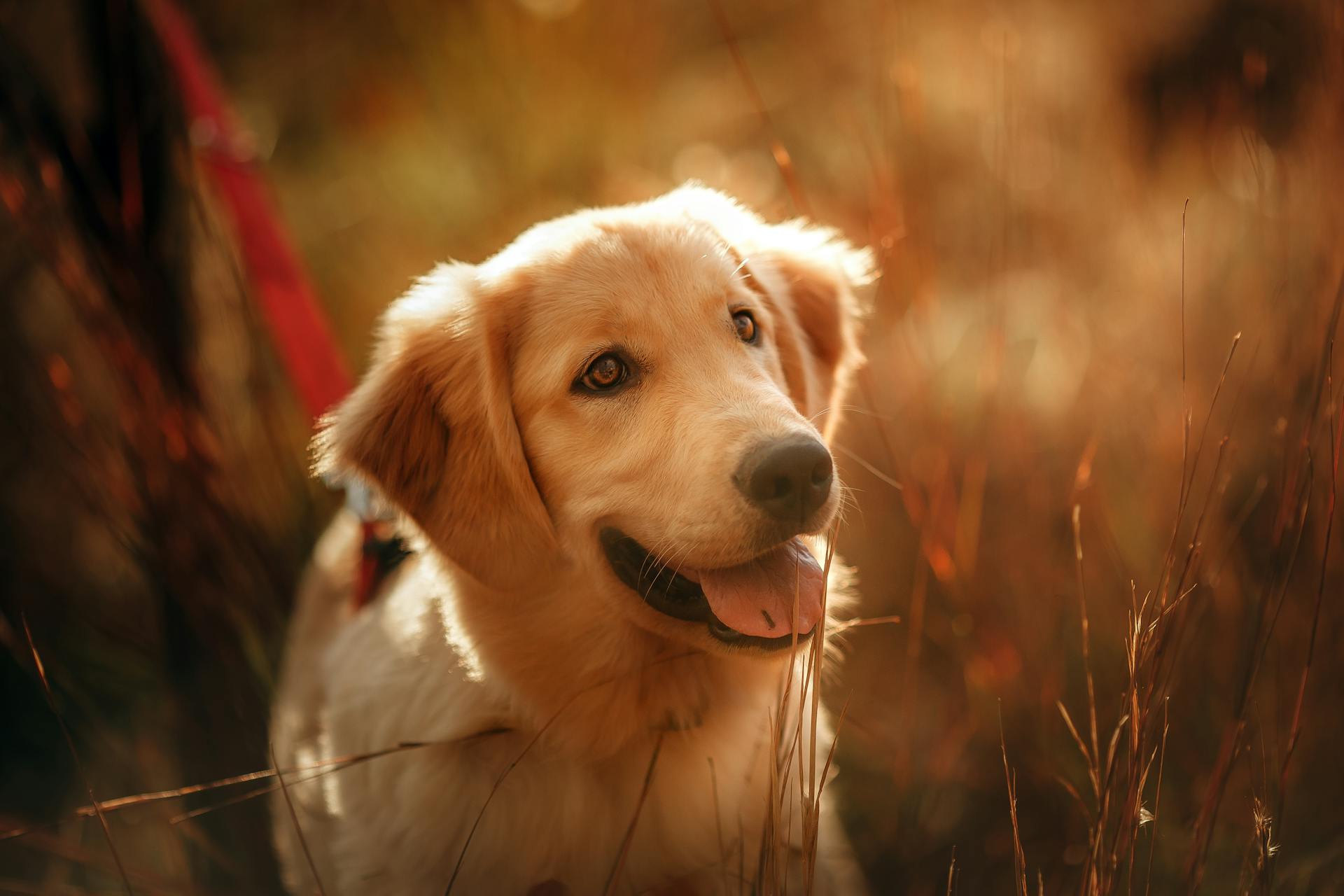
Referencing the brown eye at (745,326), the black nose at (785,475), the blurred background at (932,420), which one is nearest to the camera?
the black nose at (785,475)

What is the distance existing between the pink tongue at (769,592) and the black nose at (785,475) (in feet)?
0.37

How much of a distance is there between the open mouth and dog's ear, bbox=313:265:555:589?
0.66ft

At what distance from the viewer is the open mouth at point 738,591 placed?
5.96ft

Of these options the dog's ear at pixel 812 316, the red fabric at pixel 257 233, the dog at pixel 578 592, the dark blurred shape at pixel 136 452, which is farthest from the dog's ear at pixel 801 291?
the dark blurred shape at pixel 136 452

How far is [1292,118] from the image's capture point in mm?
Result: 3178

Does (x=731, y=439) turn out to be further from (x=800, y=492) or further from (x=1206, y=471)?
(x=1206, y=471)

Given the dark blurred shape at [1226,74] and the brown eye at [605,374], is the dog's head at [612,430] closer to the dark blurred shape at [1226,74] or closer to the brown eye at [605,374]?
the brown eye at [605,374]

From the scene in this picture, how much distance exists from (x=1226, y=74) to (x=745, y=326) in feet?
11.2

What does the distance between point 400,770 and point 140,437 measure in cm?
129

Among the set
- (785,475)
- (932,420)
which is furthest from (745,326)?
(932,420)

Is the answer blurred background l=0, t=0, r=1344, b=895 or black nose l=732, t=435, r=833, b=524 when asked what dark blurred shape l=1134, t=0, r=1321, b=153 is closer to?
blurred background l=0, t=0, r=1344, b=895

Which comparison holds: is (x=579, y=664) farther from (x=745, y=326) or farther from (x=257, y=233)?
(x=257, y=233)

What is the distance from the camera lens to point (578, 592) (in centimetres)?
Answer: 201

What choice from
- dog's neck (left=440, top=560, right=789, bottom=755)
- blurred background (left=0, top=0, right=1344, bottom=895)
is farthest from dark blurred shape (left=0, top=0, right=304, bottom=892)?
dog's neck (left=440, top=560, right=789, bottom=755)
